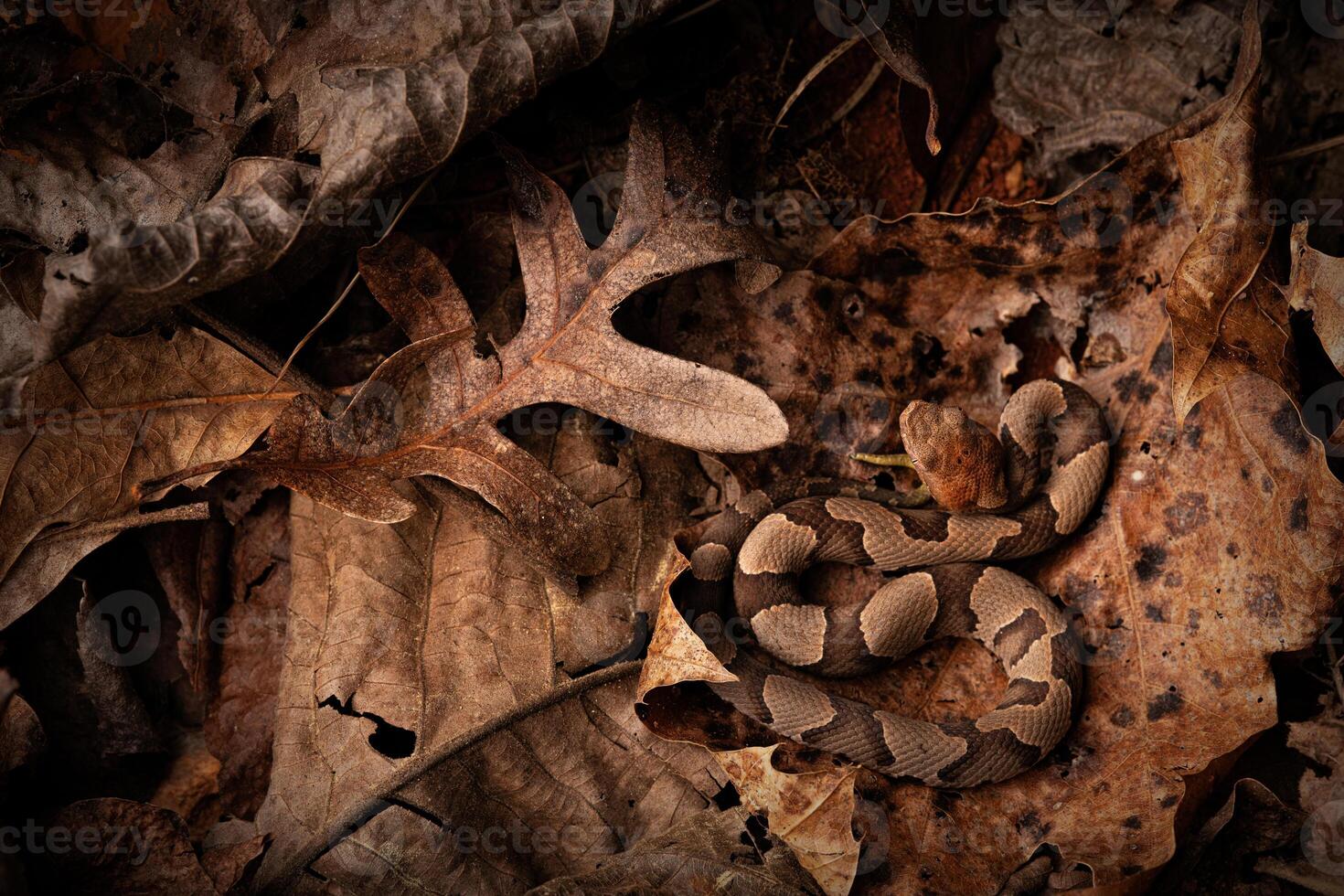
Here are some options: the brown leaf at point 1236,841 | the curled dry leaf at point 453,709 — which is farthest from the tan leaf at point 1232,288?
the curled dry leaf at point 453,709

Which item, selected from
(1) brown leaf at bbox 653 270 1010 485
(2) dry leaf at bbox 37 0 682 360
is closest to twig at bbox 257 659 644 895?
(1) brown leaf at bbox 653 270 1010 485

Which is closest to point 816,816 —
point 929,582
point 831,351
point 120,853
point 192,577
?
point 929,582

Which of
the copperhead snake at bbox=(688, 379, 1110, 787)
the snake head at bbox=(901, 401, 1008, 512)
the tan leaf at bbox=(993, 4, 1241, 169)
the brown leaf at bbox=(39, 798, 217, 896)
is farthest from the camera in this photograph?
the tan leaf at bbox=(993, 4, 1241, 169)

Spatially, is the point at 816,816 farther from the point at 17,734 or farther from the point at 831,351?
the point at 17,734

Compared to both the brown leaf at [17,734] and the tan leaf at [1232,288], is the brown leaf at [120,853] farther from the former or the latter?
the tan leaf at [1232,288]

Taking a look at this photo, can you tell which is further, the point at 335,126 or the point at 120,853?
the point at 120,853

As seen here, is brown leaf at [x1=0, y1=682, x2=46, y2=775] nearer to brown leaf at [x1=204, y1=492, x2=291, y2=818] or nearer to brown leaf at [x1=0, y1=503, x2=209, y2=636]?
brown leaf at [x1=0, y1=503, x2=209, y2=636]

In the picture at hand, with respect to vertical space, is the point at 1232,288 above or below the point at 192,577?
above
